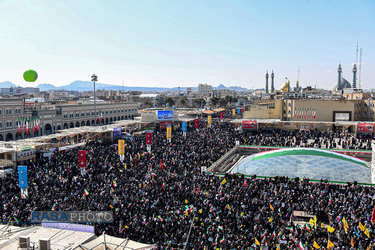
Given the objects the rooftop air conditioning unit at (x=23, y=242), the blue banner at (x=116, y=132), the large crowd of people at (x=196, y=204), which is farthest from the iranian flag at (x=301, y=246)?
the blue banner at (x=116, y=132)

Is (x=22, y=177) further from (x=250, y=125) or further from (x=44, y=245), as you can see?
(x=250, y=125)

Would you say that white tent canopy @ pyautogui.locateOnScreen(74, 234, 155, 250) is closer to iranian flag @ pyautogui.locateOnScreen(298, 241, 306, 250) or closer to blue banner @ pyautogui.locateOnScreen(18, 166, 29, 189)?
iranian flag @ pyautogui.locateOnScreen(298, 241, 306, 250)

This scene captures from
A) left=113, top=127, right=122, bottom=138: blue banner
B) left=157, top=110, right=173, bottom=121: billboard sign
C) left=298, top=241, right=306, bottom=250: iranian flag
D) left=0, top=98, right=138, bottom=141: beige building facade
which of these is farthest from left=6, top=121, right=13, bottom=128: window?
left=298, top=241, right=306, bottom=250: iranian flag

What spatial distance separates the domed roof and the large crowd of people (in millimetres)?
3178

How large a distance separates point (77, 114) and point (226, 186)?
37.8 metres

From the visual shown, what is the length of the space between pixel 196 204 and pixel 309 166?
10485 millimetres

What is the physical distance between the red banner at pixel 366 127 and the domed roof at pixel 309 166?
49.9ft

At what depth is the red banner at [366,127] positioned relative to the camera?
1473 inches

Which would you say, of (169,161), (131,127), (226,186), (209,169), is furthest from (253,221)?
(131,127)

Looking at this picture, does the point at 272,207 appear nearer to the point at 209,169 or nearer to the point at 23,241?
the point at 209,169

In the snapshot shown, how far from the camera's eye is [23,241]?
9.09 meters

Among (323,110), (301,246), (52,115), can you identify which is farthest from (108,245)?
(323,110)

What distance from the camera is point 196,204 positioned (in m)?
15.4

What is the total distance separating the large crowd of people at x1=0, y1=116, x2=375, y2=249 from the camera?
498 inches
